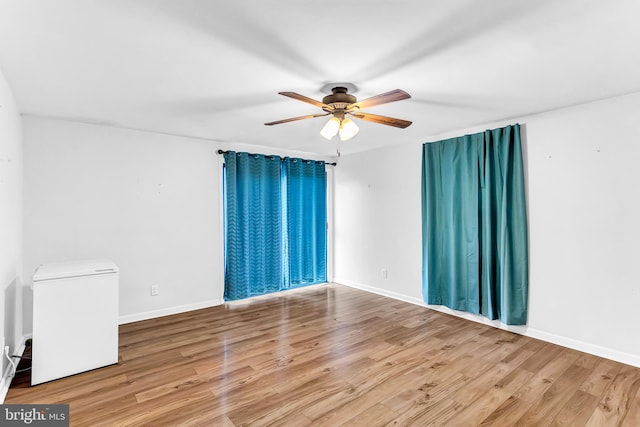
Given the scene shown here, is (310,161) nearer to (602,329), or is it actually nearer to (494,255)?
(494,255)

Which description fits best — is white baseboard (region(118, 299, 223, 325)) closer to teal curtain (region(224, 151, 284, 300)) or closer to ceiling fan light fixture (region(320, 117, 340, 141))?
teal curtain (region(224, 151, 284, 300))

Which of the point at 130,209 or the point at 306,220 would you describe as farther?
the point at 306,220

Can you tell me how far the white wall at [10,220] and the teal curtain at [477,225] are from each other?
412cm

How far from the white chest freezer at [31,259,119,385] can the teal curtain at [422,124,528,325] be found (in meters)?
3.53

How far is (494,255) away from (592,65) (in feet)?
6.61

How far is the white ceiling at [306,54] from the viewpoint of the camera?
1.55 metres

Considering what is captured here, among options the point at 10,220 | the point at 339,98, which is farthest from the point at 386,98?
the point at 10,220

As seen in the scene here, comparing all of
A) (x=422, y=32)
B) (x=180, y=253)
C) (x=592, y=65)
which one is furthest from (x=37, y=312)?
(x=592, y=65)

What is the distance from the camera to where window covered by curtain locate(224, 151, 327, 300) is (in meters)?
4.50

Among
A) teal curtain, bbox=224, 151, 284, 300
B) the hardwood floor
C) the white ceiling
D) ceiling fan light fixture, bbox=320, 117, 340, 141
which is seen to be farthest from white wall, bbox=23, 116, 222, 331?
ceiling fan light fixture, bbox=320, 117, 340, 141

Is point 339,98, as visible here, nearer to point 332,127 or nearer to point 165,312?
point 332,127

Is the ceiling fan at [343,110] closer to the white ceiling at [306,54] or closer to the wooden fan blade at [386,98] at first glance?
the wooden fan blade at [386,98]

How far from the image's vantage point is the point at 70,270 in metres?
2.61

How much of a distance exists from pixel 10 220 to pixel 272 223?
292 cm
